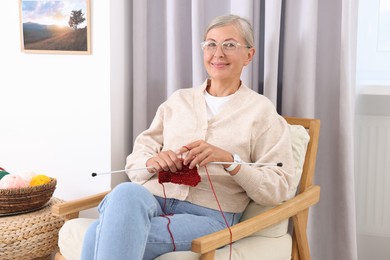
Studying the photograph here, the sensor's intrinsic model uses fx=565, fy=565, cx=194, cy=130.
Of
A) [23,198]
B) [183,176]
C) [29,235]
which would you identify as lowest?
[29,235]

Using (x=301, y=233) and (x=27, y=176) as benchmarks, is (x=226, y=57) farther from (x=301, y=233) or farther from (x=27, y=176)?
(x=27, y=176)

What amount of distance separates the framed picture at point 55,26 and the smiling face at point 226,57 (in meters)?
0.56

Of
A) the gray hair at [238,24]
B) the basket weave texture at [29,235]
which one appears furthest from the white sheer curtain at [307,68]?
the basket weave texture at [29,235]

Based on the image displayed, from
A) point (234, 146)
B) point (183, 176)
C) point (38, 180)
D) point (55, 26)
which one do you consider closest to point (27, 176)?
point (38, 180)

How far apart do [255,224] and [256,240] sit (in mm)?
164

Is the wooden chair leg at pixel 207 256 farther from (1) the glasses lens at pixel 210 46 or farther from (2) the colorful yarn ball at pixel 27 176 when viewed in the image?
(2) the colorful yarn ball at pixel 27 176

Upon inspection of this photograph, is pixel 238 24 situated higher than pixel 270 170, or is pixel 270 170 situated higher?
pixel 238 24

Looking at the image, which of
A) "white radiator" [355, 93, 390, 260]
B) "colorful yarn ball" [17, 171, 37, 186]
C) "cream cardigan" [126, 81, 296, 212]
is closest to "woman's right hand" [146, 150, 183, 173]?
"cream cardigan" [126, 81, 296, 212]

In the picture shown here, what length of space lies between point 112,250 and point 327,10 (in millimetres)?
1277

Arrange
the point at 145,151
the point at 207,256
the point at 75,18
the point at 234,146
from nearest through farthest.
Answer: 1. the point at 207,256
2. the point at 234,146
3. the point at 145,151
4. the point at 75,18

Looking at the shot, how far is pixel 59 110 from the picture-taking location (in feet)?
7.80

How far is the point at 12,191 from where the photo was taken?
209 cm

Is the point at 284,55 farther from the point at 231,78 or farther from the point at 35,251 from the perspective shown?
the point at 35,251

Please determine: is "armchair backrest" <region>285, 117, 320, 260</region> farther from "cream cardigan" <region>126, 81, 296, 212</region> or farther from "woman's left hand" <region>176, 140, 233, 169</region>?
"woman's left hand" <region>176, 140, 233, 169</region>
